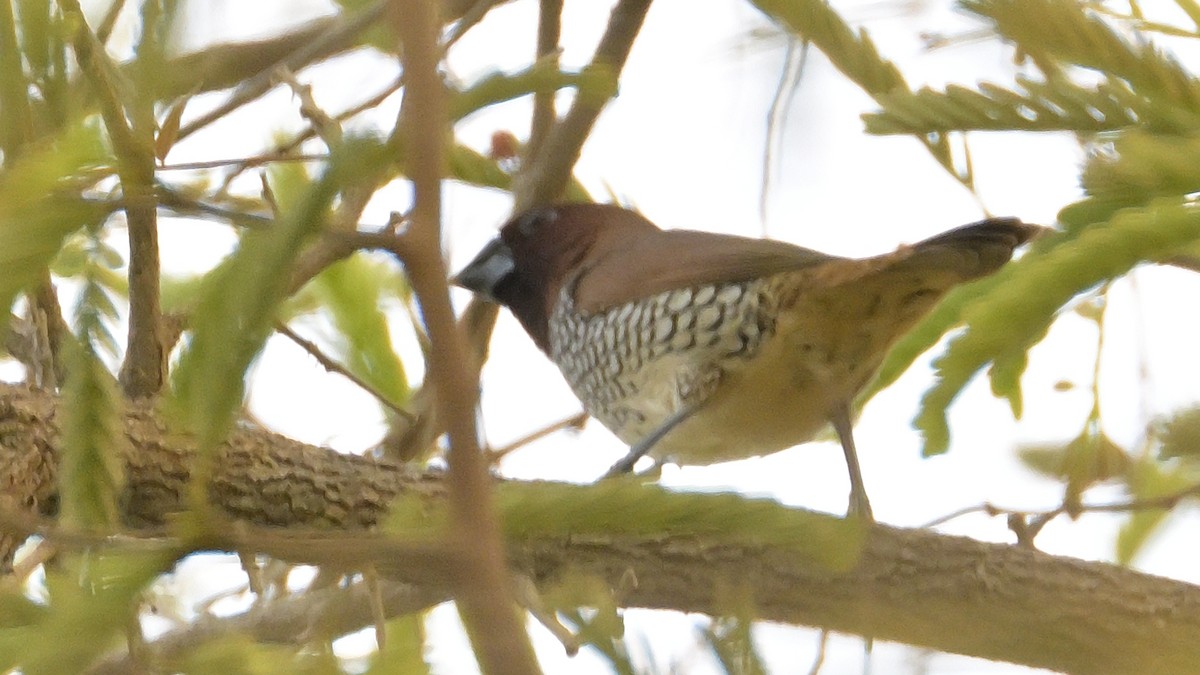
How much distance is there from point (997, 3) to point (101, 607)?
1047mm

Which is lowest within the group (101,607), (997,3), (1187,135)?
(101,607)

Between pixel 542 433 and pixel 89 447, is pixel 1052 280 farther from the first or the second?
pixel 542 433

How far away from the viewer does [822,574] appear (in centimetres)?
254

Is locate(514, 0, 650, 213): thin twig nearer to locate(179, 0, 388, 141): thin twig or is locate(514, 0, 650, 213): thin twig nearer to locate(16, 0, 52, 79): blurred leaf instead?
locate(179, 0, 388, 141): thin twig

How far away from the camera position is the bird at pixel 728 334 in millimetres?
3209

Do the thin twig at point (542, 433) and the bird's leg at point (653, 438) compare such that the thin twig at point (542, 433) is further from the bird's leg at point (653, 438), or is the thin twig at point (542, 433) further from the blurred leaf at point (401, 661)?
the blurred leaf at point (401, 661)

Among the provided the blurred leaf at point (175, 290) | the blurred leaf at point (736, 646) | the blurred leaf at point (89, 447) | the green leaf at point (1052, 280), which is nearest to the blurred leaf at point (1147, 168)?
the green leaf at point (1052, 280)

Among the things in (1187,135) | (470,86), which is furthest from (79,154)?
(1187,135)

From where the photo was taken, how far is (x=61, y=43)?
46.6 inches

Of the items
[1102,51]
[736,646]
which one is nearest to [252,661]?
[736,646]

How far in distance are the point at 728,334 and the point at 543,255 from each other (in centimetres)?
125

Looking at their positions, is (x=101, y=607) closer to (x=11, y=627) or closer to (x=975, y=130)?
(x=11, y=627)

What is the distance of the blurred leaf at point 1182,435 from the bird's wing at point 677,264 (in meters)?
1.31

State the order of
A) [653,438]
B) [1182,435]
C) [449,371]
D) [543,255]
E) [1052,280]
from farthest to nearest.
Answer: [543,255] → [653,438] → [1182,435] → [1052,280] → [449,371]
